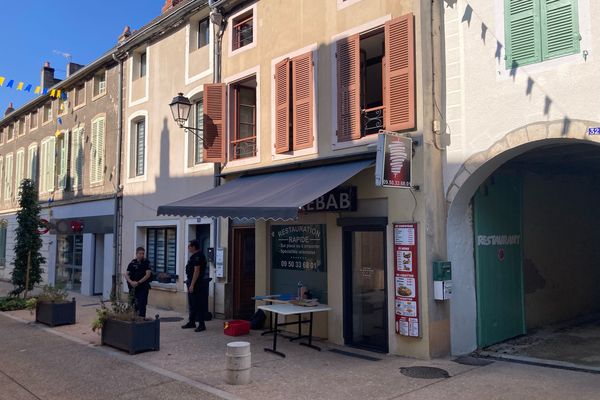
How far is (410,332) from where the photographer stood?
7453 mm

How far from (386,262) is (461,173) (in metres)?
1.74

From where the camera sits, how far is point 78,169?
693 inches

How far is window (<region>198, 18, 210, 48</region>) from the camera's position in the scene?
503 inches

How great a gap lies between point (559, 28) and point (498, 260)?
3.74 meters

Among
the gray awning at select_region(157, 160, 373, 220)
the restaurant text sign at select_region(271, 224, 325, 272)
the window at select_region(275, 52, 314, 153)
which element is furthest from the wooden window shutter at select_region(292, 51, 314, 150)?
the restaurant text sign at select_region(271, 224, 325, 272)

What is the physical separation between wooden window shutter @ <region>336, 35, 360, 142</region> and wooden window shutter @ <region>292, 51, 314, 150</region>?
661 mm

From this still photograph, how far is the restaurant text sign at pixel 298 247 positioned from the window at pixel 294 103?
1507mm

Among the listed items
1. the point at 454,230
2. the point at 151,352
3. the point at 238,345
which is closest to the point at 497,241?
the point at 454,230

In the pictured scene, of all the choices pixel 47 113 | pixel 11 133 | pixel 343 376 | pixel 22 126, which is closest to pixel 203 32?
pixel 343 376

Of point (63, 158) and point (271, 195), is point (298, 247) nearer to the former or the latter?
point (271, 195)

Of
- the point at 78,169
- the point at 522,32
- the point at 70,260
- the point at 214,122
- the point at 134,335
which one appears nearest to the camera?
the point at 522,32

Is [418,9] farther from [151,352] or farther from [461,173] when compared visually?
[151,352]

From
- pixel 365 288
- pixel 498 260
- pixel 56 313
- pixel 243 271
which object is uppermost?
pixel 498 260

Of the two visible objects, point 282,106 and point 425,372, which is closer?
point 425,372
